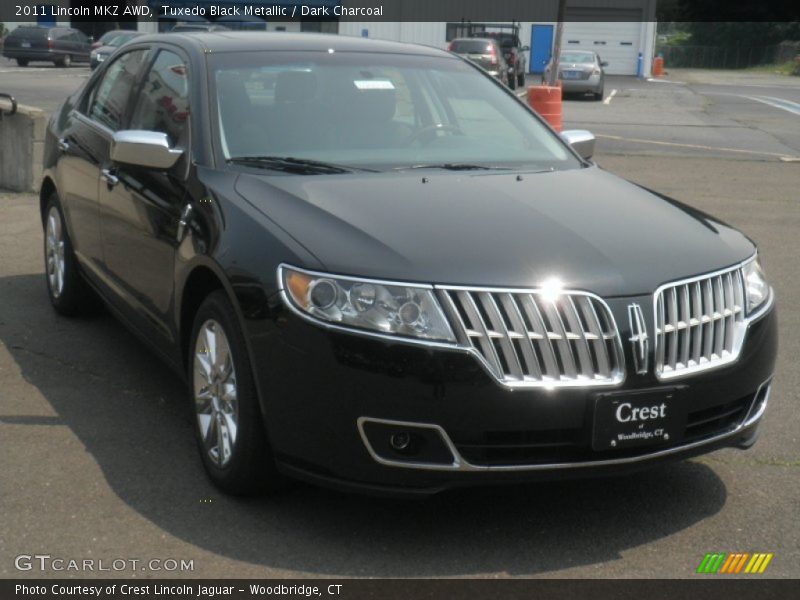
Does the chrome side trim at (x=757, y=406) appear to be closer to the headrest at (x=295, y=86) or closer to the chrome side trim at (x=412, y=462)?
the chrome side trim at (x=412, y=462)

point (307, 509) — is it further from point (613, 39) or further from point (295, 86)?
point (613, 39)

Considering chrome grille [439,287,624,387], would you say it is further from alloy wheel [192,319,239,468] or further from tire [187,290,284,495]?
alloy wheel [192,319,239,468]

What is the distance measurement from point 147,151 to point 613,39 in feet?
178

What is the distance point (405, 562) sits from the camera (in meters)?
3.76

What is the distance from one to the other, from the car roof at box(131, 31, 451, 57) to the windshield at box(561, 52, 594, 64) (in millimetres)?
29181

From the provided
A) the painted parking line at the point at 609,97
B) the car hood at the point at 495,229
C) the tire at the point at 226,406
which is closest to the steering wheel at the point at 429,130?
the car hood at the point at 495,229

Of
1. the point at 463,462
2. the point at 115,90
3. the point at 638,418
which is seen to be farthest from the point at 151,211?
the point at 638,418

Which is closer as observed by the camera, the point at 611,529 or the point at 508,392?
the point at 508,392

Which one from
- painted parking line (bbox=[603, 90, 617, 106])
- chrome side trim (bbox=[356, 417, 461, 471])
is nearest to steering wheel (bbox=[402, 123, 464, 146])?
chrome side trim (bbox=[356, 417, 461, 471])

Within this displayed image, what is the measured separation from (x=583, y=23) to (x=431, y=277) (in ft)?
182

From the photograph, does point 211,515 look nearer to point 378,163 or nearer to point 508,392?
point 508,392

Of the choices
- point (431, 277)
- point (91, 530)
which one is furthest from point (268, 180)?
point (91, 530)

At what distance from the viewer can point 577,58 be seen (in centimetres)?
3500

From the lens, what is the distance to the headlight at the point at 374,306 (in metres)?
3.60
